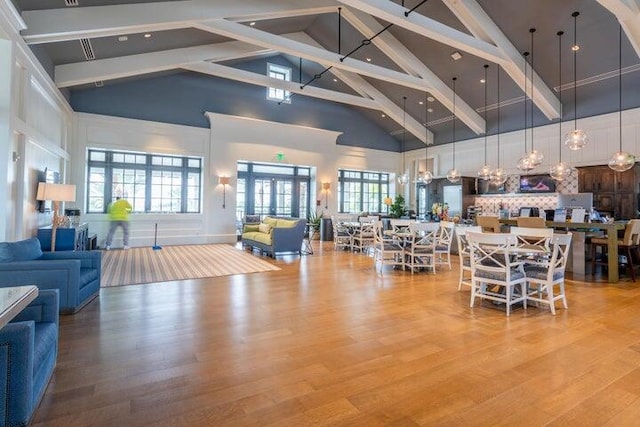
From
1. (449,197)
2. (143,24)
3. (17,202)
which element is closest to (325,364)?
(17,202)

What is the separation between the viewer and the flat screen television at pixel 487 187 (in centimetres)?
1027

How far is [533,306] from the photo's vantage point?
4125mm

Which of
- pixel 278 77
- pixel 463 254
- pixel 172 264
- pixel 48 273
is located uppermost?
pixel 278 77

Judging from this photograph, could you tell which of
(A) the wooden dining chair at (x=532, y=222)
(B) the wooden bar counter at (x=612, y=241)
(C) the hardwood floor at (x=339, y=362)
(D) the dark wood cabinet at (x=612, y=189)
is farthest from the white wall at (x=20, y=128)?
(D) the dark wood cabinet at (x=612, y=189)

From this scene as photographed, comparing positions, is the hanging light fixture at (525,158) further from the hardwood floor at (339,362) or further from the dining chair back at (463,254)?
the hardwood floor at (339,362)

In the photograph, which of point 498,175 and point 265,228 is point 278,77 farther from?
point 498,175

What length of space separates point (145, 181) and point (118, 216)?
5.16ft

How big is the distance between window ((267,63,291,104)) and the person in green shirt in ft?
18.8

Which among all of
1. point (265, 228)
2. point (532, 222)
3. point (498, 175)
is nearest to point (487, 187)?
point (498, 175)

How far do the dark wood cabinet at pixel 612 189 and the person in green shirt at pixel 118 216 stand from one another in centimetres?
1164

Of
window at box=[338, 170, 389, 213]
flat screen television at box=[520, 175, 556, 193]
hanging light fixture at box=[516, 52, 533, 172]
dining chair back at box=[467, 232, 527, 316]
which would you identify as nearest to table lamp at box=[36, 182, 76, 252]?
dining chair back at box=[467, 232, 527, 316]

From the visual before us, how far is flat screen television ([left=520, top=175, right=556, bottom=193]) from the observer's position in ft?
29.8

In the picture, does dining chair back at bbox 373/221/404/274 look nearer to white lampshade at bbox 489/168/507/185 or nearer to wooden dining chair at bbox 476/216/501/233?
wooden dining chair at bbox 476/216/501/233

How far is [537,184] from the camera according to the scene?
930 cm
